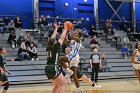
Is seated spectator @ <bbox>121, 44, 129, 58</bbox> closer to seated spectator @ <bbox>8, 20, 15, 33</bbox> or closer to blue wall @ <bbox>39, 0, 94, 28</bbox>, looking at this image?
blue wall @ <bbox>39, 0, 94, 28</bbox>

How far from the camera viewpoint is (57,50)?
779 centimetres

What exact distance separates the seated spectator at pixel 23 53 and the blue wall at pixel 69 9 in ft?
25.5

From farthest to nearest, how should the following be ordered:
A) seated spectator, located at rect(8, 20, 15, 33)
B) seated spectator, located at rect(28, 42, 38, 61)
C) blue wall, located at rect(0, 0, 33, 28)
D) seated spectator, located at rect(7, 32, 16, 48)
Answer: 1. blue wall, located at rect(0, 0, 33, 28)
2. seated spectator, located at rect(8, 20, 15, 33)
3. seated spectator, located at rect(7, 32, 16, 48)
4. seated spectator, located at rect(28, 42, 38, 61)

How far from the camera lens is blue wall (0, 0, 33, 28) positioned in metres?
25.2

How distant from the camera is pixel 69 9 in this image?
92.3 feet

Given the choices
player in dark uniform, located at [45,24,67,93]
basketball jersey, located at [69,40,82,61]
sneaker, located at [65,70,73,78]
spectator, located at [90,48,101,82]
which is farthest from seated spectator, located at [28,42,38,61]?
player in dark uniform, located at [45,24,67,93]

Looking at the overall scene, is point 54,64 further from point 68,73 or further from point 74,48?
point 68,73

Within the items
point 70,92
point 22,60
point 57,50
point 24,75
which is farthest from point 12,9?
point 57,50

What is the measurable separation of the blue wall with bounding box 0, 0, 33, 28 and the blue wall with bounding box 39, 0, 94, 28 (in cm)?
113

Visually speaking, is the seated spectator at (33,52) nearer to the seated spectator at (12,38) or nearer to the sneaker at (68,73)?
the seated spectator at (12,38)

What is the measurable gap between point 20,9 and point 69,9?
14.8ft

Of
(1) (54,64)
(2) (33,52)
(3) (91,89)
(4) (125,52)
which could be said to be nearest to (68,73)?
(3) (91,89)

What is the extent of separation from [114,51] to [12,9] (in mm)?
8685

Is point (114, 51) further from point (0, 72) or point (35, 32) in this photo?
point (0, 72)
